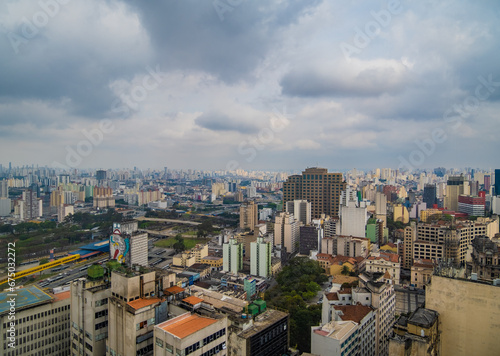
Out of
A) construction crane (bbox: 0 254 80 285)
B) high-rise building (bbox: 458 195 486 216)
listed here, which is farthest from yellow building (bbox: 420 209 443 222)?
construction crane (bbox: 0 254 80 285)

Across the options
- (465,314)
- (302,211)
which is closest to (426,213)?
(302,211)

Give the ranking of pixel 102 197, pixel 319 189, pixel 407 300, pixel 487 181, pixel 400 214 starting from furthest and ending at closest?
pixel 487 181, pixel 102 197, pixel 400 214, pixel 319 189, pixel 407 300

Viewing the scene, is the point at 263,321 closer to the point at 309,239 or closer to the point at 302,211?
the point at 309,239

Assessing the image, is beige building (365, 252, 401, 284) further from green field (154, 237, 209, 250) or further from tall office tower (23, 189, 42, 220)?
tall office tower (23, 189, 42, 220)

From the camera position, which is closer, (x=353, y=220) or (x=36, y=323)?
(x=36, y=323)

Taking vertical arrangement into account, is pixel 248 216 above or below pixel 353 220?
below

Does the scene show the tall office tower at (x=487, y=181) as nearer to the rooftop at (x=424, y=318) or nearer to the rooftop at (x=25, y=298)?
the rooftop at (x=424, y=318)

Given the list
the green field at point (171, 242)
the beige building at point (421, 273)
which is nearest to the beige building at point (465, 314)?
the beige building at point (421, 273)
